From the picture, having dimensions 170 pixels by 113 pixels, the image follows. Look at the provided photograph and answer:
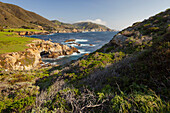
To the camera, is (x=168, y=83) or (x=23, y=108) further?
(x=23, y=108)

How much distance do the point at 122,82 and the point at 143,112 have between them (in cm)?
156

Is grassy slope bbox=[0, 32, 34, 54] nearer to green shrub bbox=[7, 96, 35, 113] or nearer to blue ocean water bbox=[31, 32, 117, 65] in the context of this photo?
blue ocean water bbox=[31, 32, 117, 65]

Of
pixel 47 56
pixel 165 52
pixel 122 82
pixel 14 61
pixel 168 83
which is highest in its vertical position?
pixel 165 52

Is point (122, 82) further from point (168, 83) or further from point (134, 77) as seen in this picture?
point (168, 83)

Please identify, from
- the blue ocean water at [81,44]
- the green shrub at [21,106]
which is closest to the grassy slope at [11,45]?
the blue ocean water at [81,44]

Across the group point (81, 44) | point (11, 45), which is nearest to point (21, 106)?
point (11, 45)

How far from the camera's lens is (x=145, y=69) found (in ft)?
10.7

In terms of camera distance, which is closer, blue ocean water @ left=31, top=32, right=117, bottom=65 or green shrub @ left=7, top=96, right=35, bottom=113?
green shrub @ left=7, top=96, right=35, bottom=113

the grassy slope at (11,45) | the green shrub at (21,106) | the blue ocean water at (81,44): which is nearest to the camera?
the green shrub at (21,106)

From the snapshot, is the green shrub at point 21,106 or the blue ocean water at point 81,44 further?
the blue ocean water at point 81,44

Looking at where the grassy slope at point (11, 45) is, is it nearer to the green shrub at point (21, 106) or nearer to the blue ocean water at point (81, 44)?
the blue ocean water at point (81, 44)

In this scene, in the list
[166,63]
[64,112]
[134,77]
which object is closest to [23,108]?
[64,112]

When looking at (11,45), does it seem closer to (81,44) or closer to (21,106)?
(21,106)

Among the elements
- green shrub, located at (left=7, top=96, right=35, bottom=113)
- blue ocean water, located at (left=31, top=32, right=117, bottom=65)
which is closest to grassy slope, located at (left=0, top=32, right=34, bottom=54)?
blue ocean water, located at (left=31, top=32, right=117, bottom=65)
